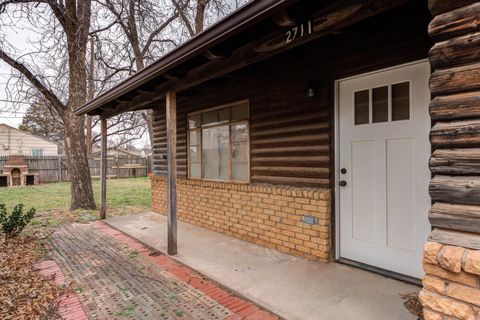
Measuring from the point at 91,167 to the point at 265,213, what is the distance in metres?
16.6

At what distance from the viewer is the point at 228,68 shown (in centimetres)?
294

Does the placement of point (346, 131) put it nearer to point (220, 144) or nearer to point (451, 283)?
point (451, 283)

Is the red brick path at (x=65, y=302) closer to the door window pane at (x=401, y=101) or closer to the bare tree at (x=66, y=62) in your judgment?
the door window pane at (x=401, y=101)

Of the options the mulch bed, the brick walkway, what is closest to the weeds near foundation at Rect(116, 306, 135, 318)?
the brick walkway

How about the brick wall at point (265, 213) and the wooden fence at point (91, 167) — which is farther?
the wooden fence at point (91, 167)

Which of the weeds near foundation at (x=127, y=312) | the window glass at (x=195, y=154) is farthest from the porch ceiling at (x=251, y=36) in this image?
the weeds near foundation at (x=127, y=312)

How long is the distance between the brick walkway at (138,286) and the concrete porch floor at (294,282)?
17cm

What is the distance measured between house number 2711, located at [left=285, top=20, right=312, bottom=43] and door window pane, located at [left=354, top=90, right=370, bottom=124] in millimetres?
1356

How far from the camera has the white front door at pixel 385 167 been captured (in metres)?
2.79

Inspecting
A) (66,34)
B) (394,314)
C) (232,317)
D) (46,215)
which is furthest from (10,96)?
(394,314)

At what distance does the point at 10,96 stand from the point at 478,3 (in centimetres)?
893

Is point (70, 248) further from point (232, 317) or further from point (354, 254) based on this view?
point (354, 254)

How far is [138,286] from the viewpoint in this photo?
3.10 m

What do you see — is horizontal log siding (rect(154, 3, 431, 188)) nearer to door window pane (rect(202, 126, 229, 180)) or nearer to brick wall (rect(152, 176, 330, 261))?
brick wall (rect(152, 176, 330, 261))
